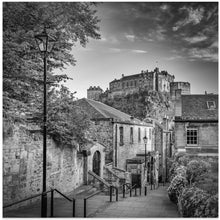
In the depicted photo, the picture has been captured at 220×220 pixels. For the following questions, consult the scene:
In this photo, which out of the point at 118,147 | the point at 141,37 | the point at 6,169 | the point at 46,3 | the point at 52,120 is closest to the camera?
the point at 6,169

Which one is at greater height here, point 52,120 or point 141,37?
point 141,37

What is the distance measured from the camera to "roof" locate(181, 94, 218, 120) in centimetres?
1605

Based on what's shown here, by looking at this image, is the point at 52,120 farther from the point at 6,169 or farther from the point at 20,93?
the point at 6,169

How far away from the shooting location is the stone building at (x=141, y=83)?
5491 cm

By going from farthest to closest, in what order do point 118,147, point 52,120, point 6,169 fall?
point 118,147, point 52,120, point 6,169

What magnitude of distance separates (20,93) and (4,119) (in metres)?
1.48

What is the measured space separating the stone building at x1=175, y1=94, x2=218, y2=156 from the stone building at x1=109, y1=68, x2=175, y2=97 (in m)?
37.5

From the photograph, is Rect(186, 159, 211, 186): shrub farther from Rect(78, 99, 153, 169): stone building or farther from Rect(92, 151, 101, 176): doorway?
Rect(78, 99, 153, 169): stone building

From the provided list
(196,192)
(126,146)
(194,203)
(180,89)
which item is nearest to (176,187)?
(196,192)

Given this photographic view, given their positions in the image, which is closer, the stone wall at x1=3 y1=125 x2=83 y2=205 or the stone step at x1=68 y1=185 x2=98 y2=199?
the stone wall at x1=3 y1=125 x2=83 y2=205

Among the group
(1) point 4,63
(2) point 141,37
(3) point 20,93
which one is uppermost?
(2) point 141,37

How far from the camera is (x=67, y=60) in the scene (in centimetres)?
1011

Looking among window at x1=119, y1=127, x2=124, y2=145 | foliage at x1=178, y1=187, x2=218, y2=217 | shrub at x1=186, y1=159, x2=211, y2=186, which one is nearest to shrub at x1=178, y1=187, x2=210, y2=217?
foliage at x1=178, y1=187, x2=218, y2=217

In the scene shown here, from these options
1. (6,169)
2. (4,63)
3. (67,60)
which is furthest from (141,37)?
(6,169)
